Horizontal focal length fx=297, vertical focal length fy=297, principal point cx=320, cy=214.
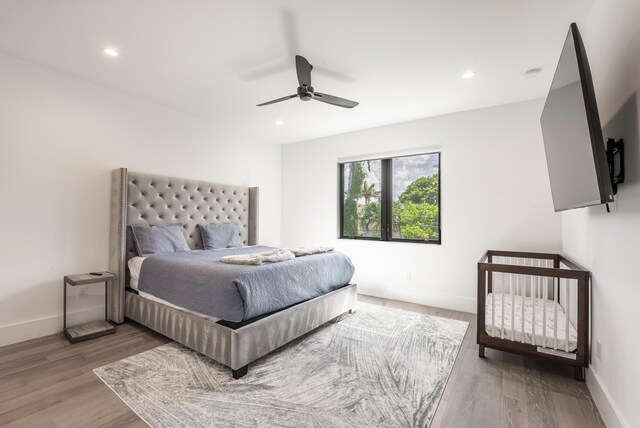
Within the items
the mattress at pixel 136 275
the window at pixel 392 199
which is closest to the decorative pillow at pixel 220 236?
the mattress at pixel 136 275

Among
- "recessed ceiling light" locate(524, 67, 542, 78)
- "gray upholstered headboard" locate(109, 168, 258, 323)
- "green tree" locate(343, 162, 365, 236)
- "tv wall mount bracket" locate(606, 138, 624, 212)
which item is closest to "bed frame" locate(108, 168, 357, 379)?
"gray upholstered headboard" locate(109, 168, 258, 323)

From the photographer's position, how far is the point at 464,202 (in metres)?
3.80

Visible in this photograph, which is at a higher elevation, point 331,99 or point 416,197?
point 331,99

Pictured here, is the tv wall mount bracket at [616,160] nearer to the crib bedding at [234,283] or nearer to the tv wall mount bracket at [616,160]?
the tv wall mount bracket at [616,160]

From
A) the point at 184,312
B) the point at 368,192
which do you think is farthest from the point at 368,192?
the point at 184,312

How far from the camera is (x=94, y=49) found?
2.50m

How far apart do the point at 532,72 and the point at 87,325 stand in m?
4.98

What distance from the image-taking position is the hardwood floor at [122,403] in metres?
1.72

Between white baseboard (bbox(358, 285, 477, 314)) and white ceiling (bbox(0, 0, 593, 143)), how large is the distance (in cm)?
244

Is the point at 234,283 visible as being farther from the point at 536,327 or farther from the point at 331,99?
the point at 536,327

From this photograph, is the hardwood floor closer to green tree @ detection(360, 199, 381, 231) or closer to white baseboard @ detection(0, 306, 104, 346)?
white baseboard @ detection(0, 306, 104, 346)

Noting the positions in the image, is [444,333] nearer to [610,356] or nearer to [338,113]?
[610,356]

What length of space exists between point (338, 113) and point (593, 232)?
2.87 m

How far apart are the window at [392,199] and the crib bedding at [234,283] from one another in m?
1.62
